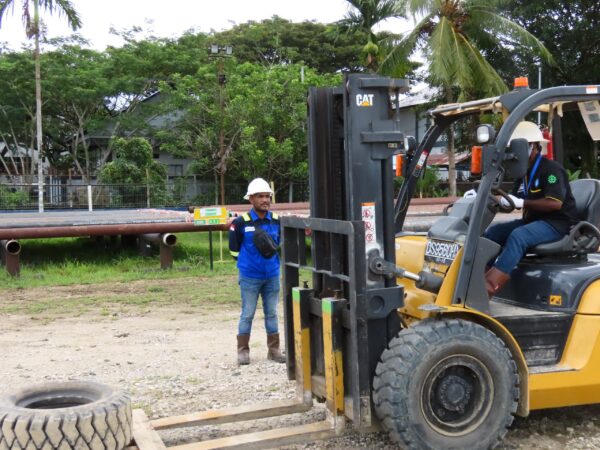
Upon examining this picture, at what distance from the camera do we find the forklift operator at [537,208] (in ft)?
17.1

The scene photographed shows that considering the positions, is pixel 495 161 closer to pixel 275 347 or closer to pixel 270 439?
pixel 270 439

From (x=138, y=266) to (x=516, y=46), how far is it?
1953 cm

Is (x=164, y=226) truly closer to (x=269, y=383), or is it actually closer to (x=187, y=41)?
(x=269, y=383)

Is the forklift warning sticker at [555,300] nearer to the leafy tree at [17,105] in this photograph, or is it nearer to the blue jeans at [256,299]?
the blue jeans at [256,299]

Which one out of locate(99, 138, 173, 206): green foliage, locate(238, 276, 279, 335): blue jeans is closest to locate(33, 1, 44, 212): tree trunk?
locate(99, 138, 173, 206): green foliage

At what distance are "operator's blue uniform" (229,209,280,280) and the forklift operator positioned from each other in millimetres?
2792

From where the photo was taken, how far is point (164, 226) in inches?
619

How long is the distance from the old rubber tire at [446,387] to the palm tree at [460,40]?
804 inches

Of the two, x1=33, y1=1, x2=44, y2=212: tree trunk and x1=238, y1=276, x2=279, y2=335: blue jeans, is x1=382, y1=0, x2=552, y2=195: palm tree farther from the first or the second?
x1=238, y1=276, x2=279, y2=335: blue jeans

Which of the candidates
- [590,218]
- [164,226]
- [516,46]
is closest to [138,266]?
[164,226]

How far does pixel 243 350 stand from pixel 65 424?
369cm

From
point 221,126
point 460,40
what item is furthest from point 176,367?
point 221,126

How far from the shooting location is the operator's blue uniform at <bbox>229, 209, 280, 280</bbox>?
737 cm

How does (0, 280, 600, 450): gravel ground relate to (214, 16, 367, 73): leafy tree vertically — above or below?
below
